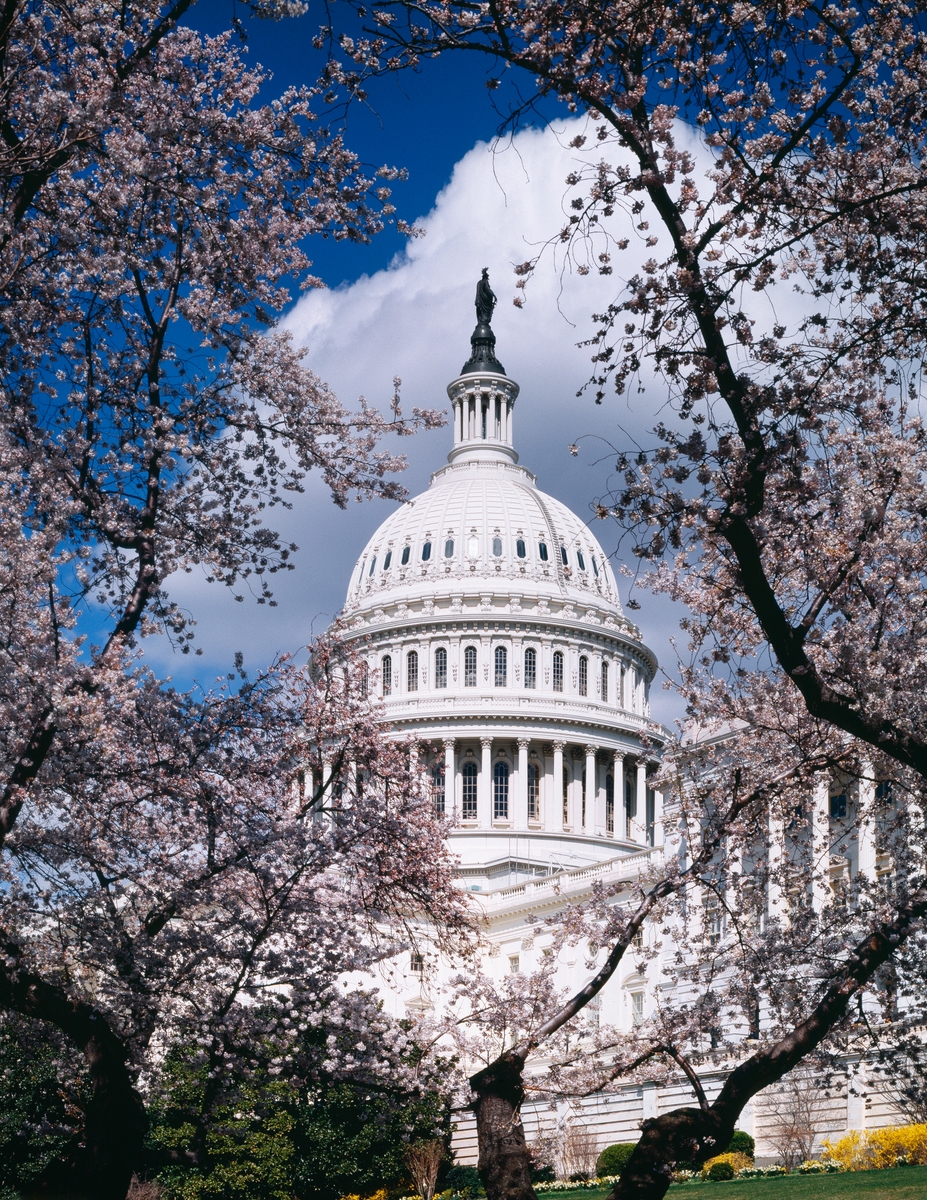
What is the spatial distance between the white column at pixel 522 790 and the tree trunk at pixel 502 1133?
8711cm

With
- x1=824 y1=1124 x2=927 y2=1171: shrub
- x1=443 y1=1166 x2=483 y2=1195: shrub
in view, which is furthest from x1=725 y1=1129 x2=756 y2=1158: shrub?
x1=443 y1=1166 x2=483 y2=1195: shrub

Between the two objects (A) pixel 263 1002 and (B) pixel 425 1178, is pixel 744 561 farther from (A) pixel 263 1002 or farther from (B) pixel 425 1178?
(B) pixel 425 1178

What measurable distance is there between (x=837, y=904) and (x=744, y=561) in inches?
297

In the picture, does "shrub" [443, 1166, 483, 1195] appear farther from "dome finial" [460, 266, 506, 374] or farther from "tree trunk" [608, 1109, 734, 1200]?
"dome finial" [460, 266, 506, 374]

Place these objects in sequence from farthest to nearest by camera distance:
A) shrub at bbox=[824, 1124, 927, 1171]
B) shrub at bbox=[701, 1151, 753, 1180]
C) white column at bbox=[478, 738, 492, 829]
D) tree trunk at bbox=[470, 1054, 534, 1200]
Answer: white column at bbox=[478, 738, 492, 829] → shrub at bbox=[701, 1151, 753, 1180] → shrub at bbox=[824, 1124, 927, 1171] → tree trunk at bbox=[470, 1054, 534, 1200]

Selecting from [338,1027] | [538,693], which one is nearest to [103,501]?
[338,1027]

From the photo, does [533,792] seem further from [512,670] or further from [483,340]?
[483,340]

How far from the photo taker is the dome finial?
126 metres

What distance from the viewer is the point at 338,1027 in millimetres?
16844

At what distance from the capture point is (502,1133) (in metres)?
12.0

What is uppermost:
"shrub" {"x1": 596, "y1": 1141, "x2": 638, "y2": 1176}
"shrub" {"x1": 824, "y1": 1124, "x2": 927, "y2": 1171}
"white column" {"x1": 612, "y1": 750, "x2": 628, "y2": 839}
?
"white column" {"x1": 612, "y1": 750, "x2": 628, "y2": 839}

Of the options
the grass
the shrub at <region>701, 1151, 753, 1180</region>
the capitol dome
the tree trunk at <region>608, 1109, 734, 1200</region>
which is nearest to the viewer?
the tree trunk at <region>608, 1109, 734, 1200</region>

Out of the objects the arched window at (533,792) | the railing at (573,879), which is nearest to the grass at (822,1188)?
the railing at (573,879)

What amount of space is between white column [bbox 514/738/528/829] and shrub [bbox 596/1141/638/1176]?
5271cm
